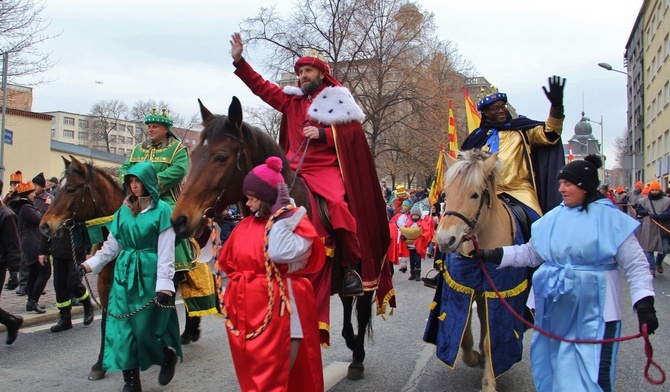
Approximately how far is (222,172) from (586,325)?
260 centimetres

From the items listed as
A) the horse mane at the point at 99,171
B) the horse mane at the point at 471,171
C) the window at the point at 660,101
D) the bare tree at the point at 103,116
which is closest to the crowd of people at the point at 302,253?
the horse mane at the point at 99,171

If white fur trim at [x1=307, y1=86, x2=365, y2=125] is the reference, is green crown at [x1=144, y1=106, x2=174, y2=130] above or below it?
above

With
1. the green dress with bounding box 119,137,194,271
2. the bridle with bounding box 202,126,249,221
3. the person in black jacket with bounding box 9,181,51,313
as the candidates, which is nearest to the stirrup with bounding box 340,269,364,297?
the bridle with bounding box 202,126,249,221

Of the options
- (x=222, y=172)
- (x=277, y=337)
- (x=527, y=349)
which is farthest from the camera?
(x=527, y=349)

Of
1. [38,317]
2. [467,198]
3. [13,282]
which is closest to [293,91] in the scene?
[467,198]

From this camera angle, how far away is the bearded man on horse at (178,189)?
234 inches

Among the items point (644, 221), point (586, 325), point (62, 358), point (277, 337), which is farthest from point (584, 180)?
point (644, 221)

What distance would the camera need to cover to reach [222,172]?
4156mm

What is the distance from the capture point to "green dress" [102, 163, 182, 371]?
4.89 m

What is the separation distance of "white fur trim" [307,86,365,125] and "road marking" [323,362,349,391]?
2384mm

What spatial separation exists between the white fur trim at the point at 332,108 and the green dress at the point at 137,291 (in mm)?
1495

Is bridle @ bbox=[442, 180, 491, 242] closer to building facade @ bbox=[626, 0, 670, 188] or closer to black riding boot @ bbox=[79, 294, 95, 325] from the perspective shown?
black riding boot @ bbox=[79, 294, 95, 325]

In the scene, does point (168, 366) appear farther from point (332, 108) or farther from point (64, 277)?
point (64, 277)

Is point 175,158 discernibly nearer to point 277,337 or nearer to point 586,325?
point 277,337
